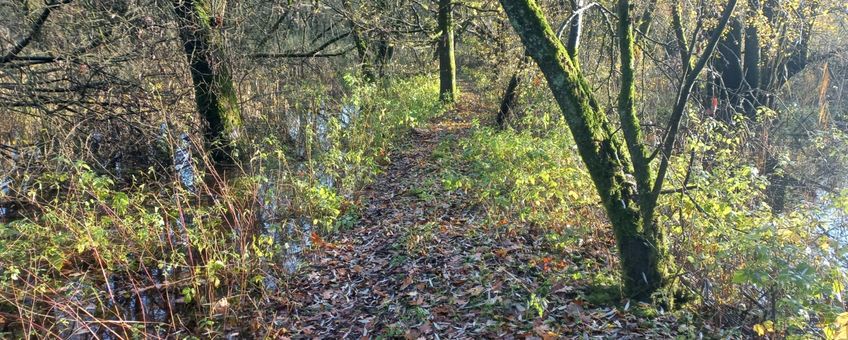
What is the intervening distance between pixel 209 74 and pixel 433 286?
19.7 ft

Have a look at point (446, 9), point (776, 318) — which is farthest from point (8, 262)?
point (446, 9)

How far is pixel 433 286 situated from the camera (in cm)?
478

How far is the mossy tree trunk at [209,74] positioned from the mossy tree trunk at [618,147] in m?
5.81

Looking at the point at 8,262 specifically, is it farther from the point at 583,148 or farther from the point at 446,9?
the point at 446,9

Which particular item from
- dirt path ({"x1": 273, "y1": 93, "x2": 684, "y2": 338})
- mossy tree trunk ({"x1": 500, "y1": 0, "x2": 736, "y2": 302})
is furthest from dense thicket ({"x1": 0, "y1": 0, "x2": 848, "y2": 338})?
dirt path ({"x1": 273, "y1": 93, "x2": 684, "y2": 338})

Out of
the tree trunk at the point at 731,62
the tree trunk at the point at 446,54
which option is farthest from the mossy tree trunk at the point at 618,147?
the tree trunk at the point at 446,54

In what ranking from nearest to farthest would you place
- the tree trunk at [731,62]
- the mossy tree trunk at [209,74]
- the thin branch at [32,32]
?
the thin branch at [32,32], the mossy tree trunk at [209,74], the tree trunk at [731,62]

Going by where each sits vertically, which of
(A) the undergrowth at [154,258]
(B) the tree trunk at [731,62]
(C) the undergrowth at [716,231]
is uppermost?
(B) the tree trunk at [731,62]

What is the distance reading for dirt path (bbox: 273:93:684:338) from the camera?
402 centimetres

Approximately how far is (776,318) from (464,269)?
2537 mm

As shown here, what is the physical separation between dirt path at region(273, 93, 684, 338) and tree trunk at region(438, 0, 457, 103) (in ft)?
25.8

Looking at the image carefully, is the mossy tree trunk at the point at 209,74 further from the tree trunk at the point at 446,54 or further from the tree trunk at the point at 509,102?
the tree trunk at the point at 446,54

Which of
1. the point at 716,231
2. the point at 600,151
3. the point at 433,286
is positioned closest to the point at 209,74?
the point at 433,286

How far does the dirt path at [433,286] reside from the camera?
4016 millimetres
